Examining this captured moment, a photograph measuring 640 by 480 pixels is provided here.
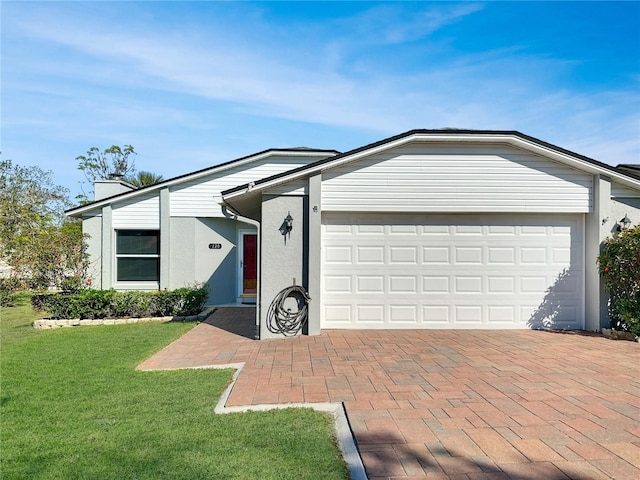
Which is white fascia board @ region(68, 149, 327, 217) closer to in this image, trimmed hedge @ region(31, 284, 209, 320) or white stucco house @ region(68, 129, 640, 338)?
trimmed hedge @ region(31, 284, 209, 320)

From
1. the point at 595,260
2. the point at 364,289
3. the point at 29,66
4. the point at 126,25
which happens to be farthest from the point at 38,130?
the point at 595,260

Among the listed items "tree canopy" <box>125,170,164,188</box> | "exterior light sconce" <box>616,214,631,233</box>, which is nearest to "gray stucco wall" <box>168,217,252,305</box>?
"tree canopy" <box>125,170,164,188</box>

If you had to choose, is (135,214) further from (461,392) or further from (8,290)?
(461,392)

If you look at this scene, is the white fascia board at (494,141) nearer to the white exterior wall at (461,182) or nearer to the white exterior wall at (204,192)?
the white exterior wall at (461,182)

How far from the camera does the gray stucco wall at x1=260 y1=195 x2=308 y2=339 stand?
761 centimetres

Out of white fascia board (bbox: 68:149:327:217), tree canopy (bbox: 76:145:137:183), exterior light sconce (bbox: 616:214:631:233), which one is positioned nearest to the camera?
exterior light sconce (bbox: 616:214:631:233)

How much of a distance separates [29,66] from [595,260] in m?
12.5

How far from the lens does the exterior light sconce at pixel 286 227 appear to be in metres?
7.59

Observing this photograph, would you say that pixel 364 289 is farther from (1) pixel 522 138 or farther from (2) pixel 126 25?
(2) pixel 126 25

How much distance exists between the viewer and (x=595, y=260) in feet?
26.3

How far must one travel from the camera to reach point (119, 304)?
32.9ft

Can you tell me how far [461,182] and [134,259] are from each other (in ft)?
31.9

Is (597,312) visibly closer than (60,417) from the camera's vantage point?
No

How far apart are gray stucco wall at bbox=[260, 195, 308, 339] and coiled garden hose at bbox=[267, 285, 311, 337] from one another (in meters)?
0.13
